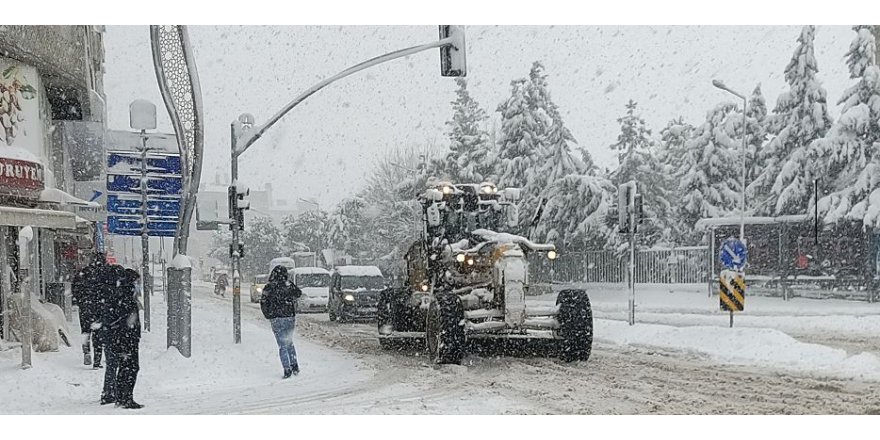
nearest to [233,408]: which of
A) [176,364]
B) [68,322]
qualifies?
[176,364]

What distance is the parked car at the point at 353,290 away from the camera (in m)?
18.2

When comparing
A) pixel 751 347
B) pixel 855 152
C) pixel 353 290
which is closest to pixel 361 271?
pixel 353 290

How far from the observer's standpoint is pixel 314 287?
56.5 feet

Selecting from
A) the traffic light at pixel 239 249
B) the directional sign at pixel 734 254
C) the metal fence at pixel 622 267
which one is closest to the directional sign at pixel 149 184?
the traffic light at pixel 239 249

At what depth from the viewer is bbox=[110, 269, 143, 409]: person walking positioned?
35.9 ft

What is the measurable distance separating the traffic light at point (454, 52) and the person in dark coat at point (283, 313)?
11.8ft

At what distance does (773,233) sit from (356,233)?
36.9ft

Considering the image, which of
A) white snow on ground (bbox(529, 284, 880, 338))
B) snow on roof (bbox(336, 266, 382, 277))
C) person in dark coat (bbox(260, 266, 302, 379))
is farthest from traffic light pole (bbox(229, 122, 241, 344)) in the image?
white snow on ground (bbox(529, 284, 880, 338))

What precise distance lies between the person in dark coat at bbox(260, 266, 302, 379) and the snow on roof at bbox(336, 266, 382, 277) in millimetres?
5292

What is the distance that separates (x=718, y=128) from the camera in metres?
19.0

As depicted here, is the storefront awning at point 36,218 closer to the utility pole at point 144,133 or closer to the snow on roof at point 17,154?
the snow on roof at point 17,154

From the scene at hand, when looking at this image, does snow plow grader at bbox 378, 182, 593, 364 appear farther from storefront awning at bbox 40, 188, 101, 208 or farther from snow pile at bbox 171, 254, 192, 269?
storefront awning at bbox 40, 188, 101, 208

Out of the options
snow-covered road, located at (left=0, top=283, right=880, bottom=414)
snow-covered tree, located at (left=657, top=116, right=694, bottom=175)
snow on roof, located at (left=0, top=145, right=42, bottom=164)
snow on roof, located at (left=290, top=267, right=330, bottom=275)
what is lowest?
snow-covered road, located at (left=0, top=283, right=880, bottom=414)

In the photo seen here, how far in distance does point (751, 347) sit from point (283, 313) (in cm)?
744
